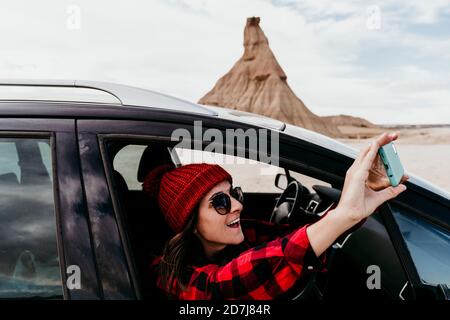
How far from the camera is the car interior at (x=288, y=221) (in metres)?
1.93

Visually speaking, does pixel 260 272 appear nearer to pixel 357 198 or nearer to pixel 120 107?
pixel 357 198

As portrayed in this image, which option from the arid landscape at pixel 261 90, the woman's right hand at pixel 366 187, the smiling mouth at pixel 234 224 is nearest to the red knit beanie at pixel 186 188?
the smiling mouth at pixel 234 224

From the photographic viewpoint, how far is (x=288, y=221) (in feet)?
9.34

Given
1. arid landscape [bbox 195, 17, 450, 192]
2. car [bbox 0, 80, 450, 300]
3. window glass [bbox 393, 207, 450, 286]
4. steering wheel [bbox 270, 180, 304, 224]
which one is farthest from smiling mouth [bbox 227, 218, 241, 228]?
arid landscape [bbox 195, 17, 450, 192]

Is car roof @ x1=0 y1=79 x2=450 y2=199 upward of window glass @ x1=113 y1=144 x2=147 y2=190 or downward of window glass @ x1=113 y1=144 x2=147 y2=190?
upward

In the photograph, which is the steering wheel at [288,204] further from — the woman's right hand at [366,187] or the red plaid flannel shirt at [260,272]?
the woman's right hand at [366,187]

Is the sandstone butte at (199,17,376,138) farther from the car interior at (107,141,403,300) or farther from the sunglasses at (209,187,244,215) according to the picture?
the sunglasses at (209,187,244,215)

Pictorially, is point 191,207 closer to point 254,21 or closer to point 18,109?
point 18,109

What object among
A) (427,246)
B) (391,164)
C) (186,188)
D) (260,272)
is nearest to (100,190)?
(186,188)

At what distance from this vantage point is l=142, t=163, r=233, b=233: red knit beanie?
6.27 ft

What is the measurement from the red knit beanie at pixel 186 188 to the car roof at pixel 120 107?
20cm

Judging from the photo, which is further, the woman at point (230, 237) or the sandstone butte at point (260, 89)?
the sandstone butte at point (260, 89)

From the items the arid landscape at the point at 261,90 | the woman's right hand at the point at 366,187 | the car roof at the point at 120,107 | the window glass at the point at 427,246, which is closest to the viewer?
the woman's right hand at the point at 366,187

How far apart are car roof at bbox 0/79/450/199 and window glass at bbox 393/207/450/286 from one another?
6.0 inches
